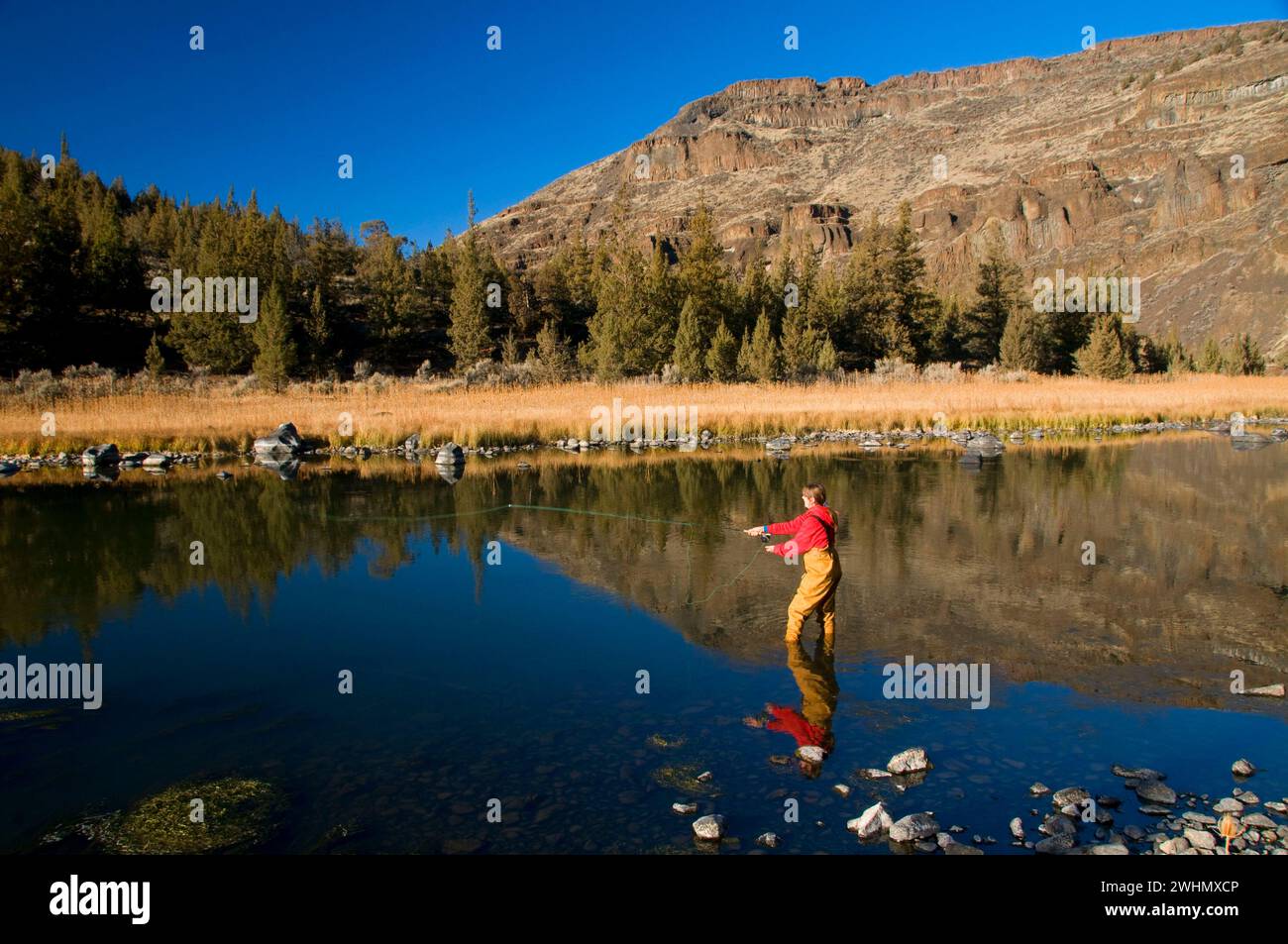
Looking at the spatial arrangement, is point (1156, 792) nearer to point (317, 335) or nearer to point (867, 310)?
point (867, 310)

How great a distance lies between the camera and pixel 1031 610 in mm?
9758

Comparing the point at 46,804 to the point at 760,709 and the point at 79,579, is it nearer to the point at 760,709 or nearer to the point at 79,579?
the point at 760,709

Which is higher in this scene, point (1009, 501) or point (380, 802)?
point (1009, 501)

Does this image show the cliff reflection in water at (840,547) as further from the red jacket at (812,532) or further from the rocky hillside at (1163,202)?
the rocky hillside at (1163,202)

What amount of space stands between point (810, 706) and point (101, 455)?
2466 centimetres

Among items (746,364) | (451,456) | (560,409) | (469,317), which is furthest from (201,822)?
(469,317)

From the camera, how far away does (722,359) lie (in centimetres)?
4350

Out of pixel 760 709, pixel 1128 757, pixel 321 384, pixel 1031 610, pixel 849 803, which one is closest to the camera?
pixel 849 803

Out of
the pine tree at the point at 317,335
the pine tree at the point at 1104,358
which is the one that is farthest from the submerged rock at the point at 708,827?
the pine tree at the point at 1104,358

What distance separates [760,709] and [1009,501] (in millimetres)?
11440

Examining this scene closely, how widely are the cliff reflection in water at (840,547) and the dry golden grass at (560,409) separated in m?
5.65

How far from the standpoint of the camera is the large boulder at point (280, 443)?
86.8 ft

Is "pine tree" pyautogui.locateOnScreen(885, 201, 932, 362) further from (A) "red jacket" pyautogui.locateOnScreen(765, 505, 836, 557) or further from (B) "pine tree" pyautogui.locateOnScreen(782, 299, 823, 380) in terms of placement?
(A) "red jacket" pyautogui.locateOnScreen(765, 505, 836, 557)
